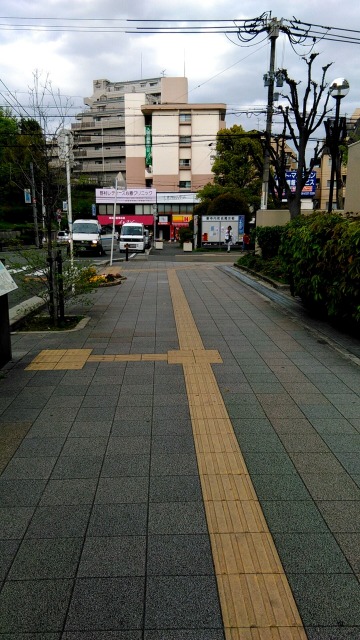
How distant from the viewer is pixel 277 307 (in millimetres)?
10461

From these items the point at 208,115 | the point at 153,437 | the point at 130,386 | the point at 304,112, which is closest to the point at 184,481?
the point at 153,437

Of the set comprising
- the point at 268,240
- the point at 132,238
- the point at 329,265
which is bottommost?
the point at 329,265

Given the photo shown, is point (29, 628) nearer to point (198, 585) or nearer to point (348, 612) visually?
point (198, 585)

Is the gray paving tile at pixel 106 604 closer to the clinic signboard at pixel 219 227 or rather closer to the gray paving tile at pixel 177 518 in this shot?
the gray paving tile at pixel 177 518

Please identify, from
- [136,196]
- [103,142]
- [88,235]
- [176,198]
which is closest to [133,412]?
[88,235]

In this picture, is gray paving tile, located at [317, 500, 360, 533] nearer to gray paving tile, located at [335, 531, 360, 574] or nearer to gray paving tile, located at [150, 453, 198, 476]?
gray paving tile, located at [335, 531, 360, 574]

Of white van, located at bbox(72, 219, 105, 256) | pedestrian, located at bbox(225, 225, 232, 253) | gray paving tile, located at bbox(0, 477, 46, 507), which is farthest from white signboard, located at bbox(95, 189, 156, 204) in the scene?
gray paving tile, located at bbox(0, 477, 46, 507)

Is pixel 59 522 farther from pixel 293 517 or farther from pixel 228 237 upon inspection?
pixel 228 237

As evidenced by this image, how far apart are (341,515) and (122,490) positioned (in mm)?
1409

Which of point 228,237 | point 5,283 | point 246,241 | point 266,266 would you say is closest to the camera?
point 5,283

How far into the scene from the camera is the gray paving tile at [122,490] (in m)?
3.20

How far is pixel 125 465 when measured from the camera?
364 centimetres

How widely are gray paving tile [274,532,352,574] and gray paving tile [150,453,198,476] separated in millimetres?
911

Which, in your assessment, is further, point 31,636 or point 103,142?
point 103,142
